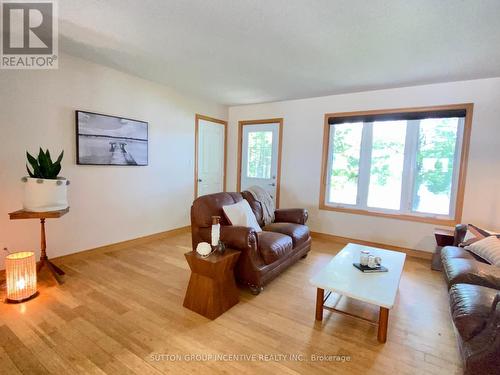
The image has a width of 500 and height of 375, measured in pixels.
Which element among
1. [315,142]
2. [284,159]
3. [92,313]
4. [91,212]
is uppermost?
[315,142]

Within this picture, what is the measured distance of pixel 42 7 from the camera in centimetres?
199

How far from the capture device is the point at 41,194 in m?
2.32

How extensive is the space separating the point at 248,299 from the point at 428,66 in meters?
3.13

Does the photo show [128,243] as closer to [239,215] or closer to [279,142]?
[239,215]

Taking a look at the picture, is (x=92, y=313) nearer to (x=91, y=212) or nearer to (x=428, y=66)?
(x=91, y=212)

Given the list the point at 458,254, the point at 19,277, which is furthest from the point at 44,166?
the point at 458,254

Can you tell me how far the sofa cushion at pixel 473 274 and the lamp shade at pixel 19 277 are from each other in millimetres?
3494

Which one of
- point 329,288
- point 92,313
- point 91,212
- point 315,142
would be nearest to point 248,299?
point 329,288

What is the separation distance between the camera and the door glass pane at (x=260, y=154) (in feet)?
→ 15.7

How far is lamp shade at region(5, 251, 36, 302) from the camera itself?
210cm

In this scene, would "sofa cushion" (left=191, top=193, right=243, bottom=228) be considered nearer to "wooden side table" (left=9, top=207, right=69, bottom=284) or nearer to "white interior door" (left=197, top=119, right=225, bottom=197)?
"wooden side table" (left=9, top=207, right=69, bottom=284)

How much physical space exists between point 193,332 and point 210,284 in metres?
0.35

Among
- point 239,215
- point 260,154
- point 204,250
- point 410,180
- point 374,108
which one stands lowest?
point 204,250

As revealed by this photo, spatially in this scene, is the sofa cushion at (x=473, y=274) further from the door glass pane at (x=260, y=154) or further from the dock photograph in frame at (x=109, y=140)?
the dock photograph in frame at (x=109, y=140)
